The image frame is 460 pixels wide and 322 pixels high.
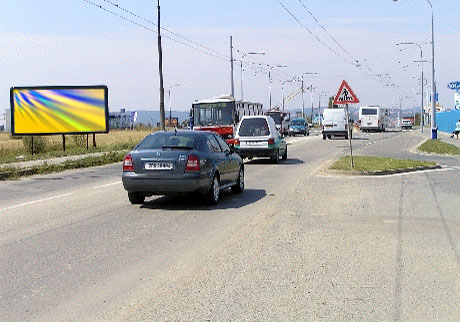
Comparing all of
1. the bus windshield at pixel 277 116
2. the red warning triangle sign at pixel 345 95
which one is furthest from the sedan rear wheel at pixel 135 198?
the bus windshield at pixel 277 116

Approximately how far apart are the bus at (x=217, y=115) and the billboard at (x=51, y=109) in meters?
5.39

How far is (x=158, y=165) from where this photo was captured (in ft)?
39.1

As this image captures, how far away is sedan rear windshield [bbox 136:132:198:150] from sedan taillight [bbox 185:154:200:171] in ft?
1.21

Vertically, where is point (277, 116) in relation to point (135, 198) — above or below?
above

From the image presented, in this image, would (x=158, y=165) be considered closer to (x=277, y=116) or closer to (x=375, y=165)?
(x=375, y=165)

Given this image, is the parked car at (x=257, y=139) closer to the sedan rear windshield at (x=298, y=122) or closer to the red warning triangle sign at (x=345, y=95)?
the red warning triangle sign at (x=345, y=95)

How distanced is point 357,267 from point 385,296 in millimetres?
1205

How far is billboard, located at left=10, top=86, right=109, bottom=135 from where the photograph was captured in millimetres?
34312

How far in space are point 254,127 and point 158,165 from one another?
13056 millimetres

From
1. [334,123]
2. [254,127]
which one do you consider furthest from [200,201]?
[334,123]

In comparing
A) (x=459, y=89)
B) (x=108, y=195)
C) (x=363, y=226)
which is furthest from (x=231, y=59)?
(x=363, y=226)

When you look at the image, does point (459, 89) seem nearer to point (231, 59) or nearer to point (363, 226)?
point (231, 59)

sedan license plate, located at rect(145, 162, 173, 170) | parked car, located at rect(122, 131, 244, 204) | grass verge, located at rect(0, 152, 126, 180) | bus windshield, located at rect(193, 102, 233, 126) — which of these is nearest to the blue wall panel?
bus windshield, located at rect(193, 102, 233, 126)

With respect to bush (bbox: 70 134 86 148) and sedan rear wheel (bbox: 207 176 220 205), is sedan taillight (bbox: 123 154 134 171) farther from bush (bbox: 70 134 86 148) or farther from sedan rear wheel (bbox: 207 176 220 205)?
bush (bbox: 70 134 86 148)
